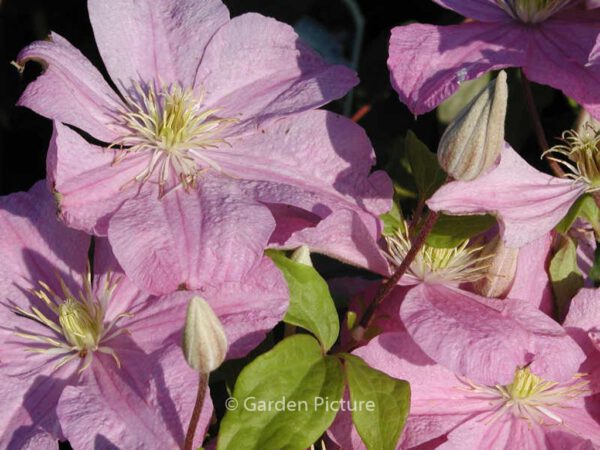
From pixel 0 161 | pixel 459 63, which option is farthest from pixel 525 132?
pixel 0 161

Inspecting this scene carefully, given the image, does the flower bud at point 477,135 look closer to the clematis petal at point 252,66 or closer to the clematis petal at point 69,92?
the clematis petal at point 252,66

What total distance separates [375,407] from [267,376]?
0.11 m

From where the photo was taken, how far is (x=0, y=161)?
1.70 metres

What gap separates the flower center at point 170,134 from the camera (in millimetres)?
1009

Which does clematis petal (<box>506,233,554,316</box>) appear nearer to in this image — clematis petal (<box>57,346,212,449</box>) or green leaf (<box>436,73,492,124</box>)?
clematis petal (<box>57,346,212,449</box>)

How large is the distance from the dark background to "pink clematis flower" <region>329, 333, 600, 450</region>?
0.52 metres

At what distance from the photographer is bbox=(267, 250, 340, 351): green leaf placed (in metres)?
0.92

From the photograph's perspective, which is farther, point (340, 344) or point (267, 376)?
point (340, 344)

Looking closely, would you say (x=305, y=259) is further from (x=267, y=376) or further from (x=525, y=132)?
(x=525, y=132)

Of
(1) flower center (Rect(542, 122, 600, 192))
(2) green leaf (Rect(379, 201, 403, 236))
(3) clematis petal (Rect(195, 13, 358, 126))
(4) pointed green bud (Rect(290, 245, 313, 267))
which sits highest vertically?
(3) clematis petal (Rect(195, 13, 358, 126))

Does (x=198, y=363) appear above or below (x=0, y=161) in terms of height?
above

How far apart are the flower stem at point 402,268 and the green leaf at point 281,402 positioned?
11 cm

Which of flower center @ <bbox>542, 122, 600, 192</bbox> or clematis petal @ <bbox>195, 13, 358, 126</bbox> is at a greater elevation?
clematis petal @ <bbox>195, 13, 358, 126</bbox>

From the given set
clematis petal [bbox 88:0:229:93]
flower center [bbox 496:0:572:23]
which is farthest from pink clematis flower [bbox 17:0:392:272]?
Answer: flower center [bbox 496:0:572:23]
